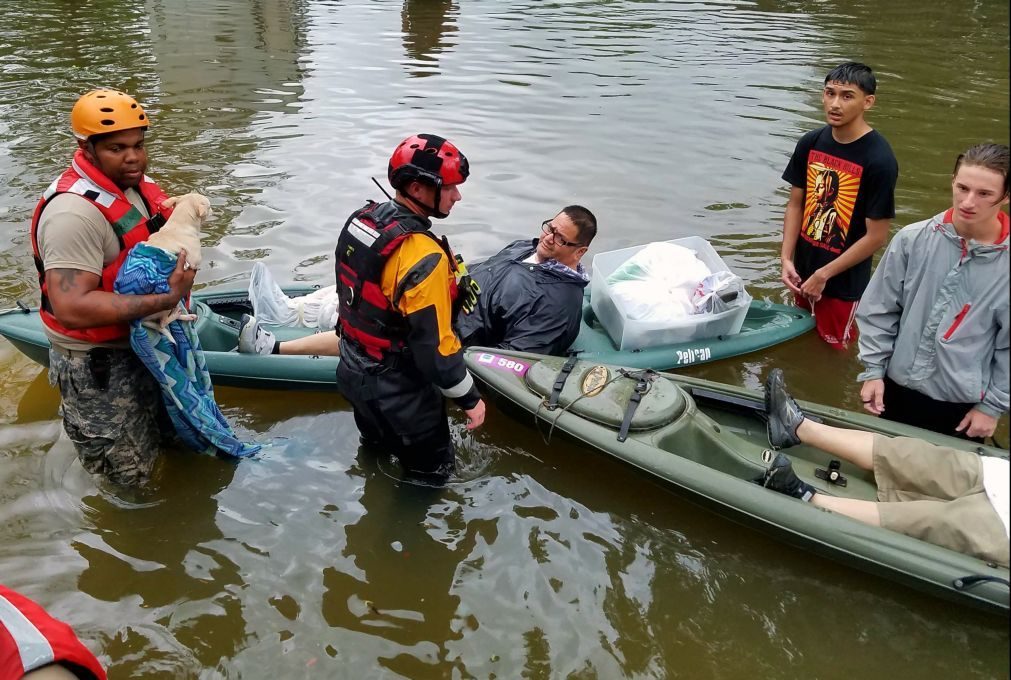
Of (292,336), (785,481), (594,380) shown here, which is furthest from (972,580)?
(292,336)

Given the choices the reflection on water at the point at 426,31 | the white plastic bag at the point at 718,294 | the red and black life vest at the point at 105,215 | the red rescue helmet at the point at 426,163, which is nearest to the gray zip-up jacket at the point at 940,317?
the white plastic bag at the point at 718,294

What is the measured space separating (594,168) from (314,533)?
6432 millimetres

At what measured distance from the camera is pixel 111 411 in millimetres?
3771

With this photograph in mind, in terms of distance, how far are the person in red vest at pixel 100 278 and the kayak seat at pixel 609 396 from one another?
6.88 ft

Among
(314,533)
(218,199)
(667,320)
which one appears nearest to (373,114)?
(218,199)

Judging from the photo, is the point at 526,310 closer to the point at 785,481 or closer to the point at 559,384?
the point at 559,384

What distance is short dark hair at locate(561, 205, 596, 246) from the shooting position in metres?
→ 4.96

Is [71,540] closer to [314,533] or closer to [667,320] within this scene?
[314,533]

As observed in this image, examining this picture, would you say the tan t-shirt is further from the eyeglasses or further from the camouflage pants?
the eyeglasses

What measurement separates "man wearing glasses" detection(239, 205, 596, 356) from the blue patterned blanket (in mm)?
947

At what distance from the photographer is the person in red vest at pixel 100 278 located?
130 inches

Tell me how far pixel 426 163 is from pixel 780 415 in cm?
252

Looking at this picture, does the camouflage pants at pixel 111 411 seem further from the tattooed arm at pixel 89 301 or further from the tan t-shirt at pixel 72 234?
the tan t-shirt at pixel 72 234

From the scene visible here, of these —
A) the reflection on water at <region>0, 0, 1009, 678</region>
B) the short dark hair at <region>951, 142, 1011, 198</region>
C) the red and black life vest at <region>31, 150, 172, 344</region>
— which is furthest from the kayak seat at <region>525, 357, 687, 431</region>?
the red and black life vest at <region>31, 150, 172, 344</region>
